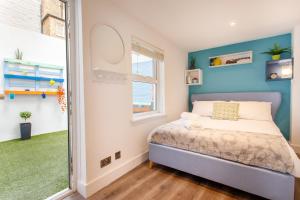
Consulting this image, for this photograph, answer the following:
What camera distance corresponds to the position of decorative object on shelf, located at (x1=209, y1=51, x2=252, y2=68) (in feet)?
10.3

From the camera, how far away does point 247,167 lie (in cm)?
146

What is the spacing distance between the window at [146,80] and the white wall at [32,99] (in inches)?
57.1

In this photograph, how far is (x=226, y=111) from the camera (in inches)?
108

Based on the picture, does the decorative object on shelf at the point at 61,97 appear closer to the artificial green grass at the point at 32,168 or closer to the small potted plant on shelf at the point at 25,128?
the small potted plant on shelf at the point at 25,128

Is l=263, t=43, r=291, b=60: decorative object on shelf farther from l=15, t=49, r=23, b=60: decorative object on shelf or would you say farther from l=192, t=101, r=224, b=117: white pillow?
l=15, t=49, r=23, b=60: decorative object on shelf

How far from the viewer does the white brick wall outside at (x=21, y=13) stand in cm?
282

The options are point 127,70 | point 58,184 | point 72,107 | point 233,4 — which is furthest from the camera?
point 127,70

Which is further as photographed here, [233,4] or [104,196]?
[233,4]

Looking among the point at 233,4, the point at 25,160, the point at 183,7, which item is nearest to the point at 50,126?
the point at 25,160

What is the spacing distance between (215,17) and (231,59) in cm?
146

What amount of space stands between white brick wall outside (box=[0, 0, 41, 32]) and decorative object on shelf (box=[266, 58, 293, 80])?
190 inches

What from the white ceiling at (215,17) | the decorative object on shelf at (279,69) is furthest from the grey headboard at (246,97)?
the white ceiling at (215,17)

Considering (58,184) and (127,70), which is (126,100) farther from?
(58,184)

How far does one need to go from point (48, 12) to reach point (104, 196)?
3.26m
